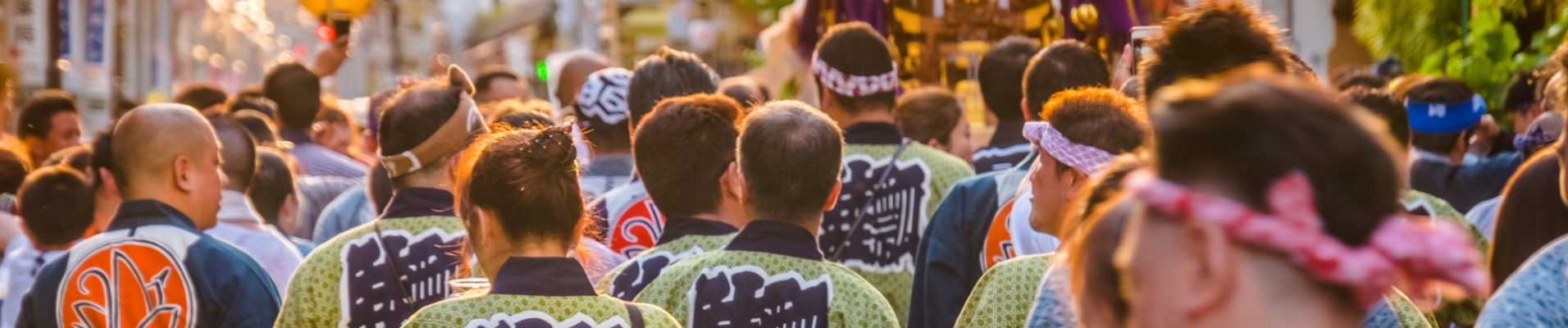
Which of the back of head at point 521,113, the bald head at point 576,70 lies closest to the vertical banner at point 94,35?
the bald head at point 576,70

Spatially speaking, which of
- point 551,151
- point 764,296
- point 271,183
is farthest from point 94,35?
point 551,151

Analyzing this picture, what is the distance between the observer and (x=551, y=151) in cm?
313

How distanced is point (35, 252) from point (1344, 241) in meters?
4.41

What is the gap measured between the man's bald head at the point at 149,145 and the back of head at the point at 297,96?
349cm

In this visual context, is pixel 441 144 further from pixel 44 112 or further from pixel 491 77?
pixel 44 112

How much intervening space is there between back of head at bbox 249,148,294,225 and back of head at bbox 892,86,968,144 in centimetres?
239

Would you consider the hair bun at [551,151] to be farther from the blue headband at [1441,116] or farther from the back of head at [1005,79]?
the blue headband at [1441,116]

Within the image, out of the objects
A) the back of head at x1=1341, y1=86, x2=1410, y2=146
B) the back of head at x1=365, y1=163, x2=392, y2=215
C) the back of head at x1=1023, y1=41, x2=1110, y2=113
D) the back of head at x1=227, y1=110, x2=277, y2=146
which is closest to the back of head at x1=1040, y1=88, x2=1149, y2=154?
the back of head at x1=1023, y1=41, x2=1110, y2=113

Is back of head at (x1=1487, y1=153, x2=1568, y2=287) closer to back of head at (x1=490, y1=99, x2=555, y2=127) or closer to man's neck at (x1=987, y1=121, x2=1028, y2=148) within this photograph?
man's neck at (x1=987, y1=121, x2=1028, y2=148)

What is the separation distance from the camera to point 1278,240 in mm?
1411

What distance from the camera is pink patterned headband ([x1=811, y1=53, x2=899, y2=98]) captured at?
5445 millimetres

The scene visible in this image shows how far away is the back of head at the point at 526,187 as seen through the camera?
10.0ft

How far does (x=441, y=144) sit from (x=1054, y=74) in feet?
5.80

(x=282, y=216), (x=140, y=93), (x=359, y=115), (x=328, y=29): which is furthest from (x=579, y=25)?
(x=282, y=216)
